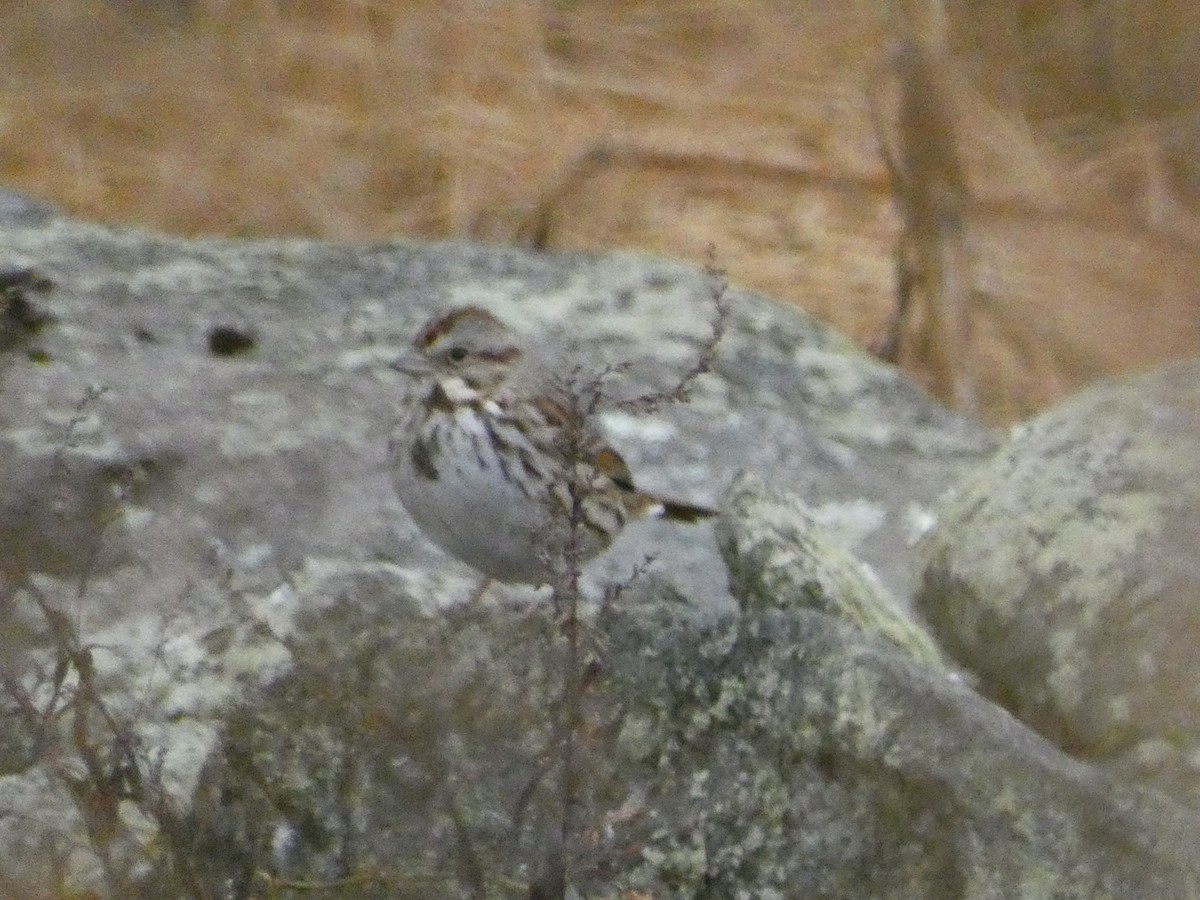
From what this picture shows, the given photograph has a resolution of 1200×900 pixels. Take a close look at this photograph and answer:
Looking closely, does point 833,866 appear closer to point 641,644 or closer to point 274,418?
point 641,644

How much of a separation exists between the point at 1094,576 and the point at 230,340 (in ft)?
6.77

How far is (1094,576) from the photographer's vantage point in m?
4.01

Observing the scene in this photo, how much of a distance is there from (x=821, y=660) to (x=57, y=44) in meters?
4.88

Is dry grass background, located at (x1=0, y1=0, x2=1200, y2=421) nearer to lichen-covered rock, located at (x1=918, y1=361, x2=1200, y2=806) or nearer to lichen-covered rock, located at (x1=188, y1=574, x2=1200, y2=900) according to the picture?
lichen-covered rock, located at (x1=918, y1=361, x2=1200, y2=806)

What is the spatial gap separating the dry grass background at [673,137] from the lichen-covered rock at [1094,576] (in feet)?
6.85

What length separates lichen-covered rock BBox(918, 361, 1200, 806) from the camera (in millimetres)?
3758

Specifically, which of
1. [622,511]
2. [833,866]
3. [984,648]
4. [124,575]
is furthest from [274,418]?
[833,866]

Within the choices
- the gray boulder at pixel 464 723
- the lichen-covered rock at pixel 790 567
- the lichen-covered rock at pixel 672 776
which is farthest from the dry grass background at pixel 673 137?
the lichen-covered rock at pixel 672 776

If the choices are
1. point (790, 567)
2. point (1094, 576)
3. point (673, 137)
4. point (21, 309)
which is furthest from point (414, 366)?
point (673, 137)

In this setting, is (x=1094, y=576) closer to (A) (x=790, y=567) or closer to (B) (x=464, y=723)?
(A) (x=790, y=567)

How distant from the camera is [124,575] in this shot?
4.61 meters

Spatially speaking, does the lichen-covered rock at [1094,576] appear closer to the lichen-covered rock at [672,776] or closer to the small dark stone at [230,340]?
the lichen-covered rock at [672,776]

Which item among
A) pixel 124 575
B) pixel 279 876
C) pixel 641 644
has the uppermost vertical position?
pixel 641 644

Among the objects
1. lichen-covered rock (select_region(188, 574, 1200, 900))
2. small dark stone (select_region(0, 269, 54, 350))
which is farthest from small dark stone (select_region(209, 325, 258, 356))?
lichen-covered rock (select_region(188, 574, 1200, 900))
